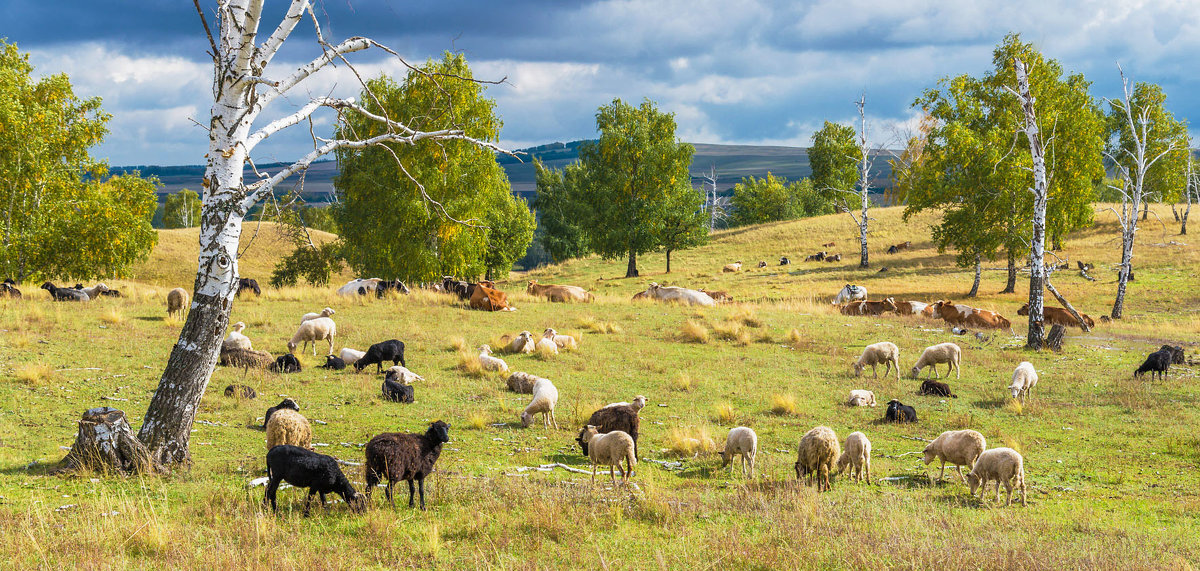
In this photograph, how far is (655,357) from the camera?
62.4 feet

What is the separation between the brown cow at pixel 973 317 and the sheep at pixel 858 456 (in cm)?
2086

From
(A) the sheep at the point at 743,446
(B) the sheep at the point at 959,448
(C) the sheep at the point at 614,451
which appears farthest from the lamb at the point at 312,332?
(B) the sheep at the point at 959,448

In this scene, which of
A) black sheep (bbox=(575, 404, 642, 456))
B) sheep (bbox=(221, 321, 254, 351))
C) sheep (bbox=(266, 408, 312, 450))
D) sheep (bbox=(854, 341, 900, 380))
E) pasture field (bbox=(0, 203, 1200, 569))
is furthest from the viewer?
sheep (bbox=(854, 341, 900, 380))

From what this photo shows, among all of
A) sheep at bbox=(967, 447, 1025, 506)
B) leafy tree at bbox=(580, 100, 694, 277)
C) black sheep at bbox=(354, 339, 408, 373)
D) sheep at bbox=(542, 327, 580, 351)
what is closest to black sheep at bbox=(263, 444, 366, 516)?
sheep at bbox=(967, 447, 1025, 506)

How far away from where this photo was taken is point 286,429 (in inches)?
356

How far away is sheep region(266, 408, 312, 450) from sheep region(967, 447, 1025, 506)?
27.2 ft

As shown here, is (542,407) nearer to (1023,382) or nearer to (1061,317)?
(1023,382)

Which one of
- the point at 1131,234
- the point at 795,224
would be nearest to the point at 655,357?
the point at 1131,234

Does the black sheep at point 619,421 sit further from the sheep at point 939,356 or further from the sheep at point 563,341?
the sheep at point 939,356

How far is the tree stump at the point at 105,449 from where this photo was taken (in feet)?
26.4

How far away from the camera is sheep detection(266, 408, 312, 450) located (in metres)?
9.02

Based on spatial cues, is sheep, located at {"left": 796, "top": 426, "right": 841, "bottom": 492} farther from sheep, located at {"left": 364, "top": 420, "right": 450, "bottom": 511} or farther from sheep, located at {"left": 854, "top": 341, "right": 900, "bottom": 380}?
sheep, located at {"left": 854, "top": 341, "right": 900, "bottom": 380}

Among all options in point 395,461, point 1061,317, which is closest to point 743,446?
point 395,461

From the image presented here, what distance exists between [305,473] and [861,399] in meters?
10.8
